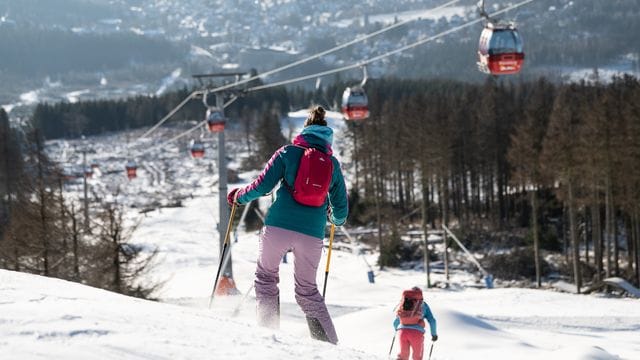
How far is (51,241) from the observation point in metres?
18.9

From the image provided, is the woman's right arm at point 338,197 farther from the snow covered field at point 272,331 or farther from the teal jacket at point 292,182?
the snow covered field at point 272,331

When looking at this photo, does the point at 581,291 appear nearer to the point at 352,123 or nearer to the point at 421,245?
the point at 421,245

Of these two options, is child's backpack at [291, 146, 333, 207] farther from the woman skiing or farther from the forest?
the forest

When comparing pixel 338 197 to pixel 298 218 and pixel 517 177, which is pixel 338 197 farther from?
pixel 517 177

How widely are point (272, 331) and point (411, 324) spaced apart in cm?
318

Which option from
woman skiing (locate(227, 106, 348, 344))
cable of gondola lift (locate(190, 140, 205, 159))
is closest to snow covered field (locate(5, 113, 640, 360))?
woman skiing (locate(227, 106, 348, 344))

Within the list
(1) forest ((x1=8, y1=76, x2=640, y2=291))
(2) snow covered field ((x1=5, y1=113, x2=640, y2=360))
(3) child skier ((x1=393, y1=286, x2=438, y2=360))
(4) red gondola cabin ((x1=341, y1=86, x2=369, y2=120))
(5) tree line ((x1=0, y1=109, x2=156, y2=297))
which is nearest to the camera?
(2) snow covered field ((x1=5, y1=113, x2=640, y2=360))

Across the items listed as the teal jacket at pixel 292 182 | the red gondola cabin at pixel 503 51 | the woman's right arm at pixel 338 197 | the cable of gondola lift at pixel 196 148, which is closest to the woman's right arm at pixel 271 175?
the teal jacket at pixel 292 182

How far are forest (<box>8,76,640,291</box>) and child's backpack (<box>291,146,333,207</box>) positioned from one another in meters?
Answer: 25.8

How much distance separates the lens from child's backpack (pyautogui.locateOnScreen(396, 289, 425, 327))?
26.6 ft

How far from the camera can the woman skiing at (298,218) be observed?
18.8 ft

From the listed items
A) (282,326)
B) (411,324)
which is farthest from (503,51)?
(282,326)

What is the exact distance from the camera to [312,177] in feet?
18.6

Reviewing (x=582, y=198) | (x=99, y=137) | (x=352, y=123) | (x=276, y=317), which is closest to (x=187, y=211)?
(x=352, y=123)
